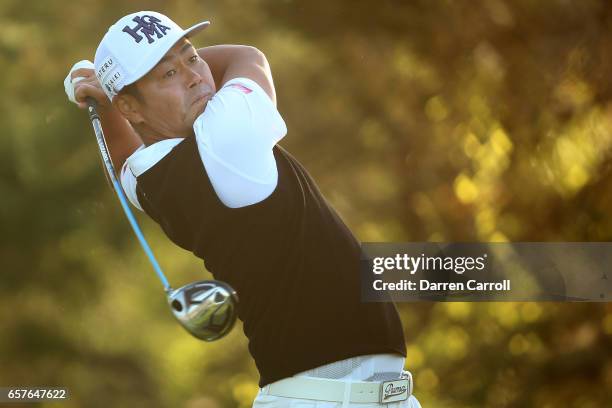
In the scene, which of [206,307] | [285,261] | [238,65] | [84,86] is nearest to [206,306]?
[206,307]

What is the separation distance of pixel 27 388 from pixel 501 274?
1.61 metres

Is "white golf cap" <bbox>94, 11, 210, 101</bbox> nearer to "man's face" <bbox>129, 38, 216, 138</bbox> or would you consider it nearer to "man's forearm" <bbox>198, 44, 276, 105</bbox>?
"man's face" <bbox>129, 38, 216, 138</bbox>

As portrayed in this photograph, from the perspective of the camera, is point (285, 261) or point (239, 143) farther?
point (285, 261)

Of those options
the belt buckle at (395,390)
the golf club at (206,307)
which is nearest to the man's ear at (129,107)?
the golf club at (206,307)

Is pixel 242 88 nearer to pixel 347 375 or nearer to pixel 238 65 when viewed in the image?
pixel 238 65

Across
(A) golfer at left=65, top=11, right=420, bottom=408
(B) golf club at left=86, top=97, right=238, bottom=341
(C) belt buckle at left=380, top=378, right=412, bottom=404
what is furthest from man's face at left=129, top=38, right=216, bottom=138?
(C) belt buckle at left=380, top=378, right=412, bottom=404

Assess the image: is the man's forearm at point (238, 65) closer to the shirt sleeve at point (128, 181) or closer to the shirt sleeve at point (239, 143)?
the shirt sleeve at point (239, 143)

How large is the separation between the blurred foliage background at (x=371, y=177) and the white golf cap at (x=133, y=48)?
712 millimetres

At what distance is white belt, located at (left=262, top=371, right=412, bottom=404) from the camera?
212cm

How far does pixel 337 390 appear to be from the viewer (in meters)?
2.12

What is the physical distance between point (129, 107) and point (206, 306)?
1.79ft

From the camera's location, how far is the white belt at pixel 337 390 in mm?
2123

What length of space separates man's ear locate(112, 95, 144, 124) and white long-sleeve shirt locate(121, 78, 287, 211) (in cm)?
24

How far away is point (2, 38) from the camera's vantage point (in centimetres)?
312
